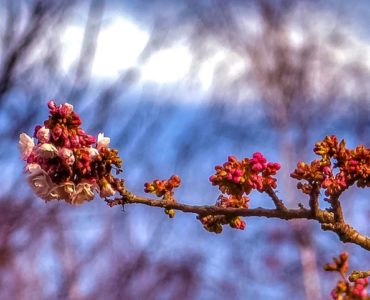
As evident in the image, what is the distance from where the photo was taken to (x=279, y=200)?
2.22 meters

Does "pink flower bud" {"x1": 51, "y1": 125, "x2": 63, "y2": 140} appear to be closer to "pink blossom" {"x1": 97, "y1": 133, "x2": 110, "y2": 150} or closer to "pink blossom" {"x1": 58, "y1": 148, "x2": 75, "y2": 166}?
"pink blossom" {"x1": 58, "y1": 148, "x2": 75, "y2": 166}

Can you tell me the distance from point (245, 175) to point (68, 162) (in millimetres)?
616

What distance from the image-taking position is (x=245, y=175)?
2277mm

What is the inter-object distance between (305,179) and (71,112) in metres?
0.85

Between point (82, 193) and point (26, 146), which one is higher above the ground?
point (26, 146)

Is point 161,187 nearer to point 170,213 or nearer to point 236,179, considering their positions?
point 170,213

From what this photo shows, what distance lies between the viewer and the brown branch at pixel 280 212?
2203 millimetres

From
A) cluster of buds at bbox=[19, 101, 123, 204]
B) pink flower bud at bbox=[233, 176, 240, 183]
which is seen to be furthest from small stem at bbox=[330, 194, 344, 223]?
cluster of buds at bbox=[19, 101, 123, 204]

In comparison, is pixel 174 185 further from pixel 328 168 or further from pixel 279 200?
pixel 328 168

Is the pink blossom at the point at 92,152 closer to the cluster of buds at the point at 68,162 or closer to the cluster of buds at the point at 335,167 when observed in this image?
the cluster of buds at the point at 68,162

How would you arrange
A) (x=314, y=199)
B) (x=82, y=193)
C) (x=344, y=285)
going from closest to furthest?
(x=344, y=285), (x=314, y=199), (x=82, y=193)

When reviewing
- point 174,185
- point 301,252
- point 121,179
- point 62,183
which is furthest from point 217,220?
point 301,252

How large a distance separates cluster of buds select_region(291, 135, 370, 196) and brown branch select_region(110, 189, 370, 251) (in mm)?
66

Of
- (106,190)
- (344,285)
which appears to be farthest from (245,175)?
(344,285)
